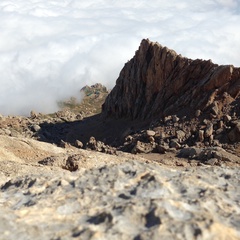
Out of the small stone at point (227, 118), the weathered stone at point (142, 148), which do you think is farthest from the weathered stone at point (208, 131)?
the weathered stone at point (142, 148)

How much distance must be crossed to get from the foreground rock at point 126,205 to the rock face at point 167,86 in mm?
30108

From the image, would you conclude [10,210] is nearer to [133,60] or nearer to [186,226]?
[186,226]

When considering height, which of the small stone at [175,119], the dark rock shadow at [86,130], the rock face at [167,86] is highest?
the rock face at [167,86]

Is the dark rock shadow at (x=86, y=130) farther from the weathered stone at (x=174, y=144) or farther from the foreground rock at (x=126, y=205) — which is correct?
the foreground rock at (x=126, y=205)

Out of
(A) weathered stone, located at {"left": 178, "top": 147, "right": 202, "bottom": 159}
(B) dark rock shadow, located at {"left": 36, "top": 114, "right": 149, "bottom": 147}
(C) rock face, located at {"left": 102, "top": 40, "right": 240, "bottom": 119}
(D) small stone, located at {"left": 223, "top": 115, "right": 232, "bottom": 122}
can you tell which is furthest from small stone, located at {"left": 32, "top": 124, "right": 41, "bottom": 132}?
(D) small stone, located at {"left": 223, "top": 115, "right": 232, "bottom": 122}

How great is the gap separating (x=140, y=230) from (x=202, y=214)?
3.64ft

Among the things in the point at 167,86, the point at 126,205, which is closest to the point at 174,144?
the point at 167,86

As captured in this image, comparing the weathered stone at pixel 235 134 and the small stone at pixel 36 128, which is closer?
the weathered stone at pixel 235 134

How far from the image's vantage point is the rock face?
39.6 metres

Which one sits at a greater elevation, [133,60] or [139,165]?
[133,60]

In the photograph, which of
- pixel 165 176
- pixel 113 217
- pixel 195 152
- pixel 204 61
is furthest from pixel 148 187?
pixel 204 61

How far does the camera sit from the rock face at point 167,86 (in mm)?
39562

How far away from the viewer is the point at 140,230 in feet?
20.9

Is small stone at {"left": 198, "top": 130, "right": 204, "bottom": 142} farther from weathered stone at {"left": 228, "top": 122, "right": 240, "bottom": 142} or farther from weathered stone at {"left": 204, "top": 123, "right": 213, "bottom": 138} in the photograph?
weathered stone at {"left": 228, "top": 122, "right": 240, "bottom": 142}
